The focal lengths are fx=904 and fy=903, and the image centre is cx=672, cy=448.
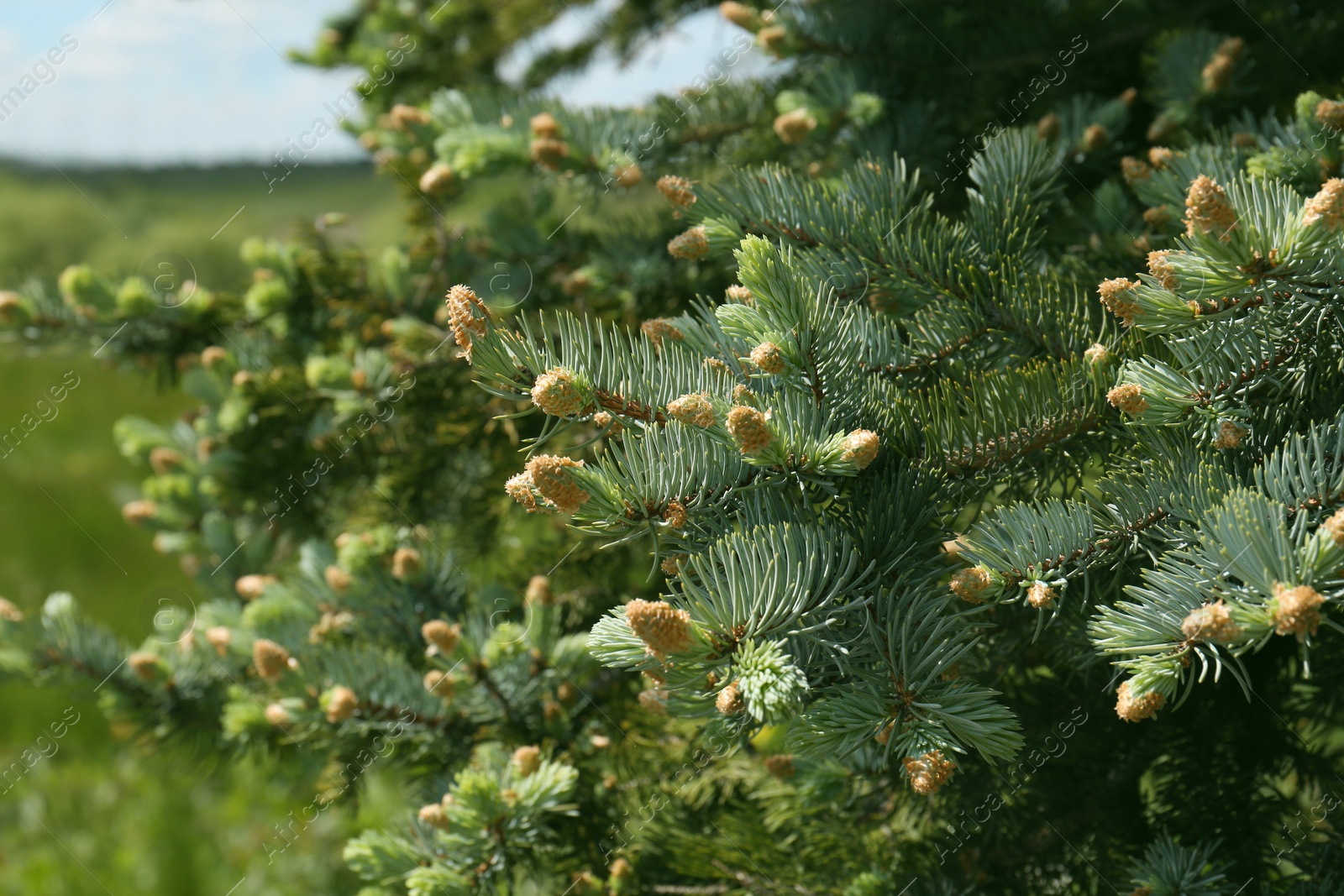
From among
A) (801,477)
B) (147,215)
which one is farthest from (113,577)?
(801,477)

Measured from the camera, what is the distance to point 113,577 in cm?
342

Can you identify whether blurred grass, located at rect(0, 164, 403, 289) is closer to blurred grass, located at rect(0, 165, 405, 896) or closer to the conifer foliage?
blurred grass, located at rect(0, 165, 405, 896)

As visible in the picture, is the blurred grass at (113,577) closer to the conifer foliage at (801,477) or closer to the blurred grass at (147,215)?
the blurred grass at (147,215)

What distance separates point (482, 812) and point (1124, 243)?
2.22ft

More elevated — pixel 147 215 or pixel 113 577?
pixel 147 215

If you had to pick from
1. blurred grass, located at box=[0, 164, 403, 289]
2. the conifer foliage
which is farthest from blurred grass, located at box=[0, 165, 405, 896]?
→ the conifer foliage

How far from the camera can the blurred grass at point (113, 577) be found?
2.04 m

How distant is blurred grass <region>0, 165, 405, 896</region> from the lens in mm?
2035

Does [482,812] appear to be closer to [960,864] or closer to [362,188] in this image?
[960,864]

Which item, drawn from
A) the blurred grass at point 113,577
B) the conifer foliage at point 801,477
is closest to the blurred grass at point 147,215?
the blurred grass at point 113,577

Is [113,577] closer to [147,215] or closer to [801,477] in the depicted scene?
[147,215]

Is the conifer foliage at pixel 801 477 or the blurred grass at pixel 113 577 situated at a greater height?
the conifer foliage at pixel 801 477

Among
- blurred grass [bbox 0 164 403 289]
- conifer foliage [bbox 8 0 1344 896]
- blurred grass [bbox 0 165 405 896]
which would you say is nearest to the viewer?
conifer foliage [bbox 8 0 1344 896]

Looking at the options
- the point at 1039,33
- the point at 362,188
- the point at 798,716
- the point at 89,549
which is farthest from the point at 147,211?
the point at 798,716
